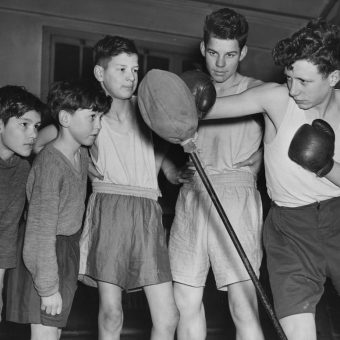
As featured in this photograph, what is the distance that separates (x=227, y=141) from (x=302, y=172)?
1.55ft

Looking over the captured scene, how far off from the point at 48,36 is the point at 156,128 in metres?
3.01

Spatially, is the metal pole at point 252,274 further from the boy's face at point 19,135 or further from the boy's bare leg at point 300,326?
the boy's face at point 19,135

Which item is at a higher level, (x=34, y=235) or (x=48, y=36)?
(x=48, y=36)

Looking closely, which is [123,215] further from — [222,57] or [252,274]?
[222,57]

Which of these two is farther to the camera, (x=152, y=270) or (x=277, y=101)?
(x=152, y=270)

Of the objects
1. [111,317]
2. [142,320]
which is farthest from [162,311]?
[142,320]

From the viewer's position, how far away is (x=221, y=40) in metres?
2.36

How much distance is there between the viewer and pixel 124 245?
7.23ft

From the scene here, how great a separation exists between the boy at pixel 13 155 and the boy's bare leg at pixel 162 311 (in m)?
0.54

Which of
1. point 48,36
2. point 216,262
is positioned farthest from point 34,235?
point 48,36

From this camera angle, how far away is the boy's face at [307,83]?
1.96m

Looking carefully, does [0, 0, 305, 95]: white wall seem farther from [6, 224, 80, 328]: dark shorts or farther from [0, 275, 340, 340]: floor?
[6, 224, 80, 328]: dark shorts

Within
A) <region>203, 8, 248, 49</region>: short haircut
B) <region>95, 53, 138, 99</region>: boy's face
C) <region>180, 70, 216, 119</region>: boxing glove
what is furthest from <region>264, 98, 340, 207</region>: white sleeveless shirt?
<region>95, 53, 138, 99</region>: boy's face

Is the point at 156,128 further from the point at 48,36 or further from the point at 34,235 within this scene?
the point at 48,36
